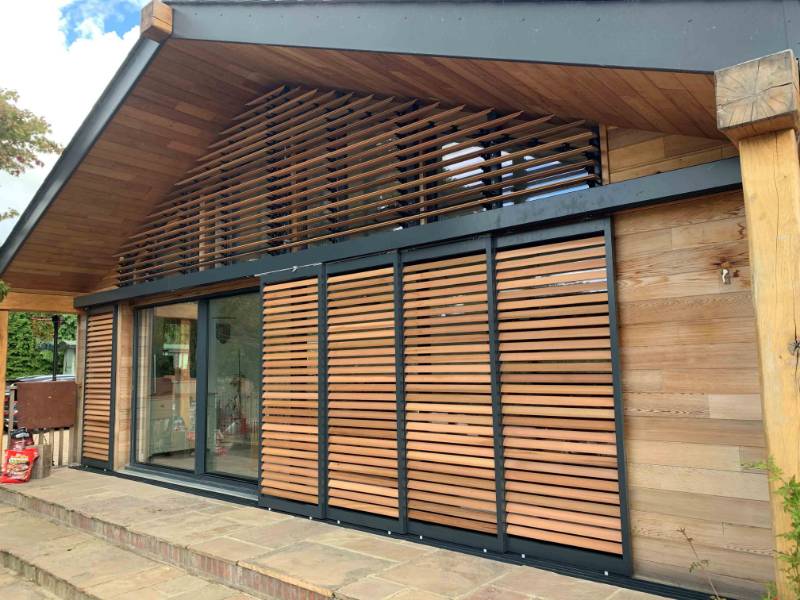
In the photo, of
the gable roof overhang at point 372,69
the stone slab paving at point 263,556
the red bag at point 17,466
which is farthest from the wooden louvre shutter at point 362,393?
the red bag at point 17,466

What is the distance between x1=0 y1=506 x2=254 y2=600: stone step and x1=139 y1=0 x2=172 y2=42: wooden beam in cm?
436

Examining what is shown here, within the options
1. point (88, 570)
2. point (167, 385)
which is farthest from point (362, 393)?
point (167, 385)

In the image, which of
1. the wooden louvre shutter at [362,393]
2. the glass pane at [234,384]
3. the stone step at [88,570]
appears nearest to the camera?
the stone step at [88,570]

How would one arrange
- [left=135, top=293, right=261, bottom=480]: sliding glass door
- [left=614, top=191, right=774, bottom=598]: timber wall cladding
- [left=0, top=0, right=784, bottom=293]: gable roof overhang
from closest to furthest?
[left=0, top=0, right=784, bottom=293]: gable roof overhang
[left=614, top=191, right=774, bottom=598]: timber wall cladding
[left=135, top=293, right=261, bottom=480]: sliding glass door

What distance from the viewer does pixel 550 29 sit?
3.10 m

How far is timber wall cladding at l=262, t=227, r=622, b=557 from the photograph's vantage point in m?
3.80

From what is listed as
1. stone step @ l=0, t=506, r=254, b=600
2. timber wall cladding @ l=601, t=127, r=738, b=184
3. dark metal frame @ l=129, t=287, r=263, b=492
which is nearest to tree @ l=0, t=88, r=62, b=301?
dark metal frame @ l=129, t=287, r=263, b=492

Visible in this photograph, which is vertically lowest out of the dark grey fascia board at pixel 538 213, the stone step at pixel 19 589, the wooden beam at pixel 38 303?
the stone step at pixel 19 589

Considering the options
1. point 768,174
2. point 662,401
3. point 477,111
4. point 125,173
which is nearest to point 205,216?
point 125,173

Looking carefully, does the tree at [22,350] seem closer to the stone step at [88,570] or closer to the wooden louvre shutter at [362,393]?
the stone step at [88,570]

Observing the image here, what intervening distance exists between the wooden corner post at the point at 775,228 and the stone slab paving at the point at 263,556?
5.21 ft

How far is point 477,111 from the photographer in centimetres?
456

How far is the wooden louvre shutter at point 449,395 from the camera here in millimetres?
4273

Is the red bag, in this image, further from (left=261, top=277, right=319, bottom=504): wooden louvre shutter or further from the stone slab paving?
(left=261, top=277, right=319, bottom=504): wooden louvre shutter
